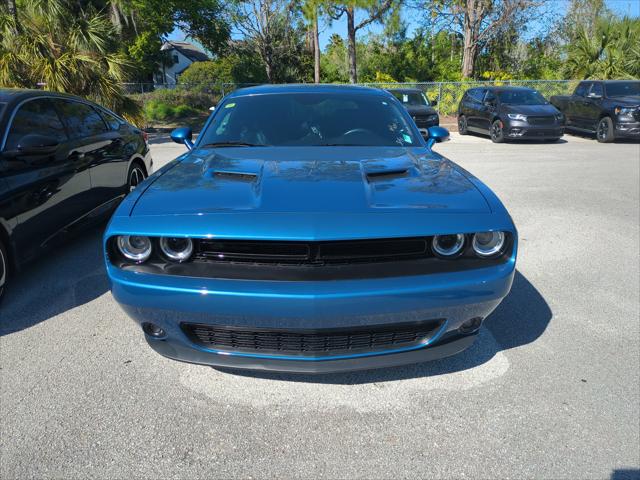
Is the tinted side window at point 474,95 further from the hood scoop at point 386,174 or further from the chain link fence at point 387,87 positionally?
the hood scoop at point 386,174

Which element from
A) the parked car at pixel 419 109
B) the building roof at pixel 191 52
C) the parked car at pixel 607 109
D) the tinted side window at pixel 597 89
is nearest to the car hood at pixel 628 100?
the parked car at pixel 607 109

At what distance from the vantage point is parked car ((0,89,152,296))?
346 cm

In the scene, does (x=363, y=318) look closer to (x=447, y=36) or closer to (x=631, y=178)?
(x=631, y=178)

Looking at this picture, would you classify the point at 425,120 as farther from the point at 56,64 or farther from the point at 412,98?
the point at 56,64

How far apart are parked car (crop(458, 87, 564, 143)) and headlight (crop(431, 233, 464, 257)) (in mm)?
11938

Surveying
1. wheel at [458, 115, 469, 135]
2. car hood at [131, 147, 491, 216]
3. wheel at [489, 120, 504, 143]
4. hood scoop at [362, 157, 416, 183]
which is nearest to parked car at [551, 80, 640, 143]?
wheel at [489, 120, 504, 143]

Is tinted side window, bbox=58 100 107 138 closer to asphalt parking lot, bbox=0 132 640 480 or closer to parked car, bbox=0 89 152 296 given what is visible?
parked car, bbox=0 89 152 296

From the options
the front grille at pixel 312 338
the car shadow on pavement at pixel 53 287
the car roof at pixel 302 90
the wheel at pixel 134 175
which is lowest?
the car shadow on pavement at pixel 53 287

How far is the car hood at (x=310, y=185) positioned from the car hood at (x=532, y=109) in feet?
37.3

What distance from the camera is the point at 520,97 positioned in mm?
13789

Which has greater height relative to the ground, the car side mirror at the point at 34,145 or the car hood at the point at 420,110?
the car side mirror at the point at 34,145

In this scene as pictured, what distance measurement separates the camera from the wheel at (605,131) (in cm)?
1320

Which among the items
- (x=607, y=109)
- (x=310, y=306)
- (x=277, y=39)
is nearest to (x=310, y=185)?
(x=310, y=306)

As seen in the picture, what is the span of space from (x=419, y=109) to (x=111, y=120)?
10416 mm
